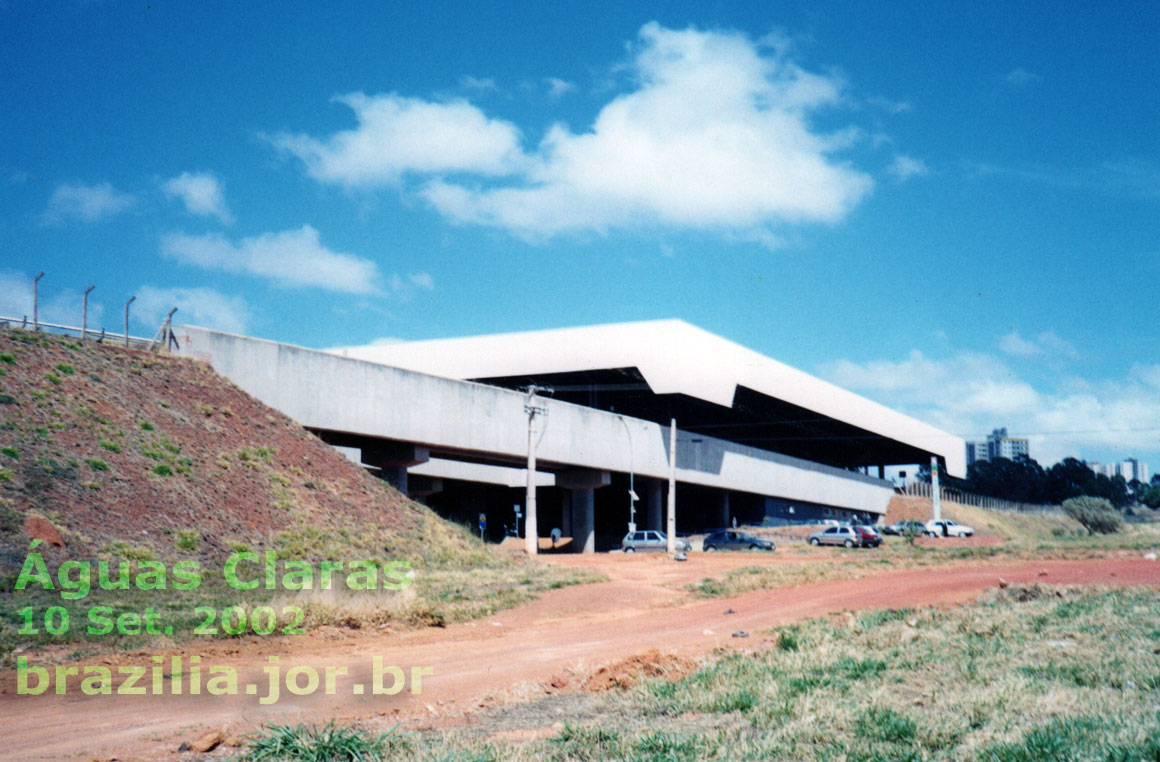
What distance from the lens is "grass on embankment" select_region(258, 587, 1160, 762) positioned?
6.36m

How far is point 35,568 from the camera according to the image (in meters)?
18.5

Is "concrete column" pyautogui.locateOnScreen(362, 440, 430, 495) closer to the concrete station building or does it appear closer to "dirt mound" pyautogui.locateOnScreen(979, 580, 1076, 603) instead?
the concrete station building

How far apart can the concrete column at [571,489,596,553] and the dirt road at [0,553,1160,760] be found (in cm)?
2828

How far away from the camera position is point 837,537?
56844 millimetres

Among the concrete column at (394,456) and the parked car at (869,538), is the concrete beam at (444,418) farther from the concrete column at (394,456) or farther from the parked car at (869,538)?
the parked car at (869,538)

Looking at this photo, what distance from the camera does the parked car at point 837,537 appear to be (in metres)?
55.9

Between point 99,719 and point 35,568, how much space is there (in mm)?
11231

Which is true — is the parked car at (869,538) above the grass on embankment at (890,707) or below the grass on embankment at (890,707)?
below

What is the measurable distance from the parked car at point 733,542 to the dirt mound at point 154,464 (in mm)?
21235

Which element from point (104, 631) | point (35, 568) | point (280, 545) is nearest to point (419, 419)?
point (280, 545)

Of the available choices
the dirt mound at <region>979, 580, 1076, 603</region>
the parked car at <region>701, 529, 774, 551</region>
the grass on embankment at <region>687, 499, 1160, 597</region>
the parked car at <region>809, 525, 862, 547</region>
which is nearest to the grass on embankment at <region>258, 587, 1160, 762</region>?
the dirt mound at <region>979, 580, 1076, 603</region>

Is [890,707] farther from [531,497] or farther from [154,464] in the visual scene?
[531,497]

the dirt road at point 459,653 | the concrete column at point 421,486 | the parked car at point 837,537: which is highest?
the concrete column at point 421,486

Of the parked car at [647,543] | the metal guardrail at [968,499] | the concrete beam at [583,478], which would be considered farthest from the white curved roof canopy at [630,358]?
the metal guardrail at [968,499]
